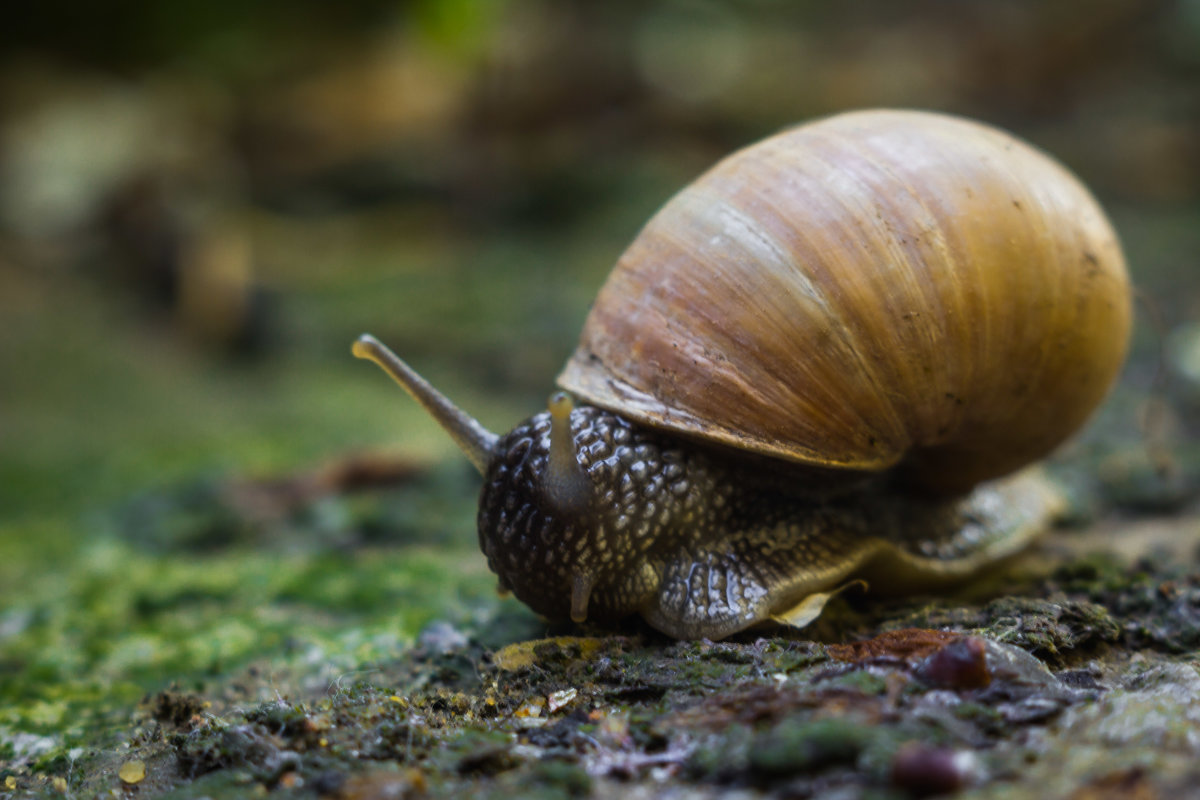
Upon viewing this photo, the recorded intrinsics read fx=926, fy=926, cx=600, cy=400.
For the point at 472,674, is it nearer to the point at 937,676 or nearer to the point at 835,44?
the point at 937,676

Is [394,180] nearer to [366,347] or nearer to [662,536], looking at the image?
[366,347]

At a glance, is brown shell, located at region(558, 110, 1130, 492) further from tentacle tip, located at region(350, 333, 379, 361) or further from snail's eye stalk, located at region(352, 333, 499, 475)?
tentacle tip, located at region(350, 333, 379, 361)

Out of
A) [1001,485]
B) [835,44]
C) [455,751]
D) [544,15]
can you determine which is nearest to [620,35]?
[544,15]

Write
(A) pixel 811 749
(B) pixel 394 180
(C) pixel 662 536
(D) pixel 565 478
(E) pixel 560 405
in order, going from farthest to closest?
(B) pixel 394 180
(C) pixel 662 536
(D) pixel 565 478
(E) pixel 560 405
(A) pixel 811 749

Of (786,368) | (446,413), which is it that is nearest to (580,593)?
(446,413)

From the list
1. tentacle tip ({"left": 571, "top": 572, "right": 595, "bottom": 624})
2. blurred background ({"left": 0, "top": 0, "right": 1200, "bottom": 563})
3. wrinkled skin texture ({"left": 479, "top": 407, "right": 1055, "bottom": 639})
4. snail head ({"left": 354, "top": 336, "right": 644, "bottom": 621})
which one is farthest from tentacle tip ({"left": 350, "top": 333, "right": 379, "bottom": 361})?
blurred background ({"left": 0, "top": 0, "right": 1200, "bottom": 563})

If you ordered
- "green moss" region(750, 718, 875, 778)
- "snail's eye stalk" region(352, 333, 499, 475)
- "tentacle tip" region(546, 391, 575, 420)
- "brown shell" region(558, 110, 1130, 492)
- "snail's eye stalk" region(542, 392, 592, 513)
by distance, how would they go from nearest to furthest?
1. "green moss" region(750, 718, 875, 778)
2. "tentacle tip" region(546, 391, 575, 420)
3. "snail's eye stalk" region(542, 392, 592, 513)
4. "brown shell" region(558, 110, 1130, 492)
5. "snail's eye stalk" region(352, 333, 499, 475)
